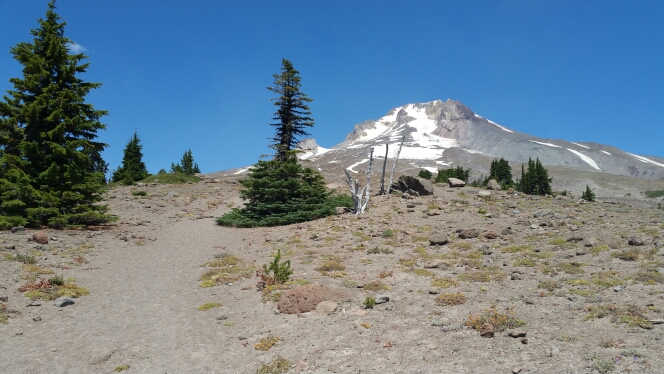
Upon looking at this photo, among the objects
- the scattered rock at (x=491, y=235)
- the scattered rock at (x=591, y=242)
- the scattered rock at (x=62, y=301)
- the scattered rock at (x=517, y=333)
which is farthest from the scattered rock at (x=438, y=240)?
the scattered rock at (x=62, y=301)

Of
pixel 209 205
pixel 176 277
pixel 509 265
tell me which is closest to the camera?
pixel 509 265

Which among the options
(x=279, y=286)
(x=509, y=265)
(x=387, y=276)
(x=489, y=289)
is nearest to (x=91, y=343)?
(x=279, y=286)

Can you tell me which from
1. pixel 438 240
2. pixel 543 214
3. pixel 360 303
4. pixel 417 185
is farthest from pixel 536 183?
pixel 360 303

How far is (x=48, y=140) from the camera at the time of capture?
1995 cm

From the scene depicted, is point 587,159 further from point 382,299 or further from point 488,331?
point 488,331

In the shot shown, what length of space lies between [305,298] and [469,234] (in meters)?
10.7

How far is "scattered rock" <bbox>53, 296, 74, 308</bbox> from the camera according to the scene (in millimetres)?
10281

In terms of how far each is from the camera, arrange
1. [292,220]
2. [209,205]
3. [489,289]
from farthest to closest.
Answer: [209,205] < [292,220] < [489,289]

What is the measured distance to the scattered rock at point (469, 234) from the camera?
17969 millimetres

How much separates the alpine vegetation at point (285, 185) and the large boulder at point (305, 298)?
15.2 metres

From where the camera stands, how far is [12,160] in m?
18.9

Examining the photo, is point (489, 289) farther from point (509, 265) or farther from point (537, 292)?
point (509, 265)

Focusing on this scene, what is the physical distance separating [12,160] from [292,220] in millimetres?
15621

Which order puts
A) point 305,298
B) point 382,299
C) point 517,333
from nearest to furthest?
point 517,333 → point 382,299 → point 305,298
